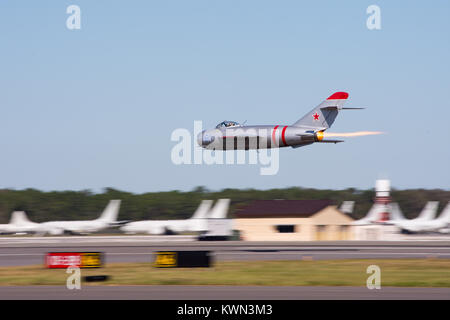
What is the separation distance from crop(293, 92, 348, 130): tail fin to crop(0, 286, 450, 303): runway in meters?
13.1

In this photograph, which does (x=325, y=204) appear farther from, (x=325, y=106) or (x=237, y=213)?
(x=325, y=106)

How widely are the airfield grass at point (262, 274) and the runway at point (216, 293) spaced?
2.29 m

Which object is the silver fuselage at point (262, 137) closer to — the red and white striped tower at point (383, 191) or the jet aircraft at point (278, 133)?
the jet aircraft at point (278, 133)

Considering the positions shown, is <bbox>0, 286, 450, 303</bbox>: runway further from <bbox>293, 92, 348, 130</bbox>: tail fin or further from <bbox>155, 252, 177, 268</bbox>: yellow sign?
<bbox>293, 92, 348, 130</bbox>: tail fin

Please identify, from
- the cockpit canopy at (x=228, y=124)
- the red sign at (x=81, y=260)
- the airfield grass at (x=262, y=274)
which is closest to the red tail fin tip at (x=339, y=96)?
the cockpit canopy at (x=228, y=124)

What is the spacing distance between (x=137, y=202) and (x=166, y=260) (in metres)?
124

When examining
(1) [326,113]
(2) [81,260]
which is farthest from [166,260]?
(1) [326,113]

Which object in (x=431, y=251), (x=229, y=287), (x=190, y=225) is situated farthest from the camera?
(x=190, y=225)

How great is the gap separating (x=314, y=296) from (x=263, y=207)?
61.7 meters

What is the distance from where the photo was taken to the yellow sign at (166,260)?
3719cm

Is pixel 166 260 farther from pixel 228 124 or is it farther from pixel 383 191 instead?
pixel 383 191

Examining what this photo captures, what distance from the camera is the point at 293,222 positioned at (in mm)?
82188
